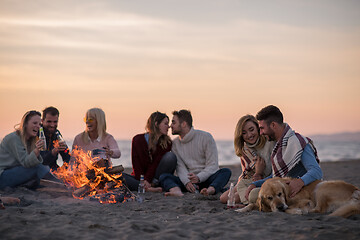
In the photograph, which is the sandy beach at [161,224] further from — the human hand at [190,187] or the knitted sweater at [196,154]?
the knitted sweater at [196,154]

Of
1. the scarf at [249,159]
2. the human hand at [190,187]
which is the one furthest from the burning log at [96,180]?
the scarf at [249,159]

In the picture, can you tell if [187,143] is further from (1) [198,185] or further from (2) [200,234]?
(2) [200,234]

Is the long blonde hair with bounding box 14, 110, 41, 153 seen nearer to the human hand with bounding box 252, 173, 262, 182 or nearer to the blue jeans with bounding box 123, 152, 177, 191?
the blue jeans with bounding box 123, 152, 177, 191

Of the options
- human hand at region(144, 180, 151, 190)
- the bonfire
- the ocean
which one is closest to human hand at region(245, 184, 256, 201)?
the bonfire

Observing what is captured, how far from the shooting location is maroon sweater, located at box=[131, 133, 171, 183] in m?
8.43

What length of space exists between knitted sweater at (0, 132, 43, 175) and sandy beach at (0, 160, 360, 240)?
1343 millimetres

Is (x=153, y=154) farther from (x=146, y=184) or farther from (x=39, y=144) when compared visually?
(x=39, y=144)

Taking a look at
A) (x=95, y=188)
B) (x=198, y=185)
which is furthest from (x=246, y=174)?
(x=95, y=188)

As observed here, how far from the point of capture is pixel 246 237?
419cm

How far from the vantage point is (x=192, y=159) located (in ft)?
27.3

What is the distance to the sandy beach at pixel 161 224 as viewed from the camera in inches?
164

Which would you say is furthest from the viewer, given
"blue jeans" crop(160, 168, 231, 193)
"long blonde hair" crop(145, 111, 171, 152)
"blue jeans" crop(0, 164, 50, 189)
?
"long blonde hair" crop(145, 111, 171, 152)

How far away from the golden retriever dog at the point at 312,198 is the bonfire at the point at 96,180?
2.69 meters

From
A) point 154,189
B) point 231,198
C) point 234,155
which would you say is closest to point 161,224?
point 231,198
